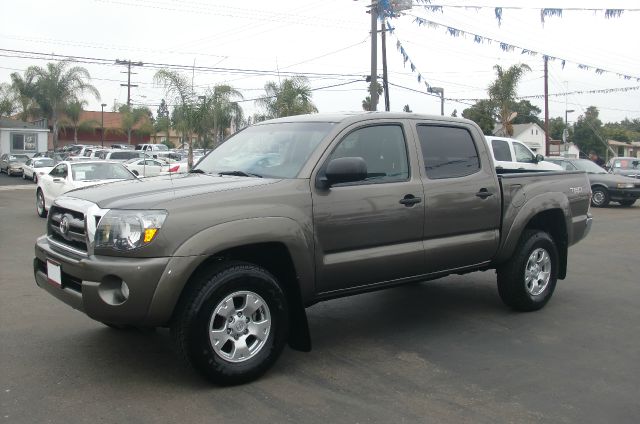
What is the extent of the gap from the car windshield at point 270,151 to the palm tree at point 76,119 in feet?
166

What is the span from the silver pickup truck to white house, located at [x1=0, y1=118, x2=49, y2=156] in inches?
1833

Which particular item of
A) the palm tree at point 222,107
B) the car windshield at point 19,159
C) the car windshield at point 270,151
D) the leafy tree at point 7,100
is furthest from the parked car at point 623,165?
the leafy tree at point 7,100

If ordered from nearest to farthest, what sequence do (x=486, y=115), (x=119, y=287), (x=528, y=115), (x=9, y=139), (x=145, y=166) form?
(x=119, y=287) → (x=145, y=166) → (x=486, y=115) → (x=9, y=139) → (x=528, y=115)

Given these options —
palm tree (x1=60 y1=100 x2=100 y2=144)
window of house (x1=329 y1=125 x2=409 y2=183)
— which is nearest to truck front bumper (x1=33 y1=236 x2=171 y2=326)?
window of house (x1=329 y1=125 x2=409 y2=183)

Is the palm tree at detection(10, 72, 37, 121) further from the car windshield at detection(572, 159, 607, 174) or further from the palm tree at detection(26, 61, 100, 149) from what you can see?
the car windshield at detection(572, 159, 607, 174)

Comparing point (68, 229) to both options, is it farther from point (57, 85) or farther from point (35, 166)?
point (57, 85)

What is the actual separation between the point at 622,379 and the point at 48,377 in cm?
405

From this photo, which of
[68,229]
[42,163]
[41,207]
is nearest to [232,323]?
[68,229]

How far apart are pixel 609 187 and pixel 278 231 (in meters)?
17.5

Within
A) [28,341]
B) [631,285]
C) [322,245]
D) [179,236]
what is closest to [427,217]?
[322,245]

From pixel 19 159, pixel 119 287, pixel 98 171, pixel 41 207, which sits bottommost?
pixel 119 287

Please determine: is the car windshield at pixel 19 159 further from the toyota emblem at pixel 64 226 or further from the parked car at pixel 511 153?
the toyota emblem at pixel 64 226

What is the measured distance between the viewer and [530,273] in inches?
251

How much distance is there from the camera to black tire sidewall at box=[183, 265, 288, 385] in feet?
13.4
